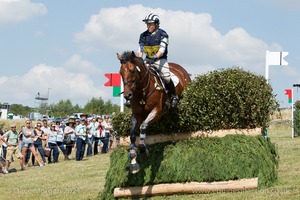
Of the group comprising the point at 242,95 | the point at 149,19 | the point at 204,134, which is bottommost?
the point at 204,134

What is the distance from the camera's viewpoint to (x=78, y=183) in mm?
14727

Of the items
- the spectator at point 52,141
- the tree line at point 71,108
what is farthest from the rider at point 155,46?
the tree line at point 71,108

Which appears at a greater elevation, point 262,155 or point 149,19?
point 149,19

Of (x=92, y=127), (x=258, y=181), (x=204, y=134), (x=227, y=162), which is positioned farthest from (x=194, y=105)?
(x=92, y=127)

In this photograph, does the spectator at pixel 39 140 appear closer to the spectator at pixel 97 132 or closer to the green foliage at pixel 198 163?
the spectator at pixel 97 132

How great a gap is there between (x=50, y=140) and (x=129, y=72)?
1472 centimetres

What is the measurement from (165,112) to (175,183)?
1.48 metres

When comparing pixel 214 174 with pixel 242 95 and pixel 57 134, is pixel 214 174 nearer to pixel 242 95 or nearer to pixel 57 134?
pixel 242 95

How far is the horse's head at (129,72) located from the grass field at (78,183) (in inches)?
104

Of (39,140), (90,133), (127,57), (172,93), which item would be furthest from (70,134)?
(127,57)

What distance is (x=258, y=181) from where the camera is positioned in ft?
33.0

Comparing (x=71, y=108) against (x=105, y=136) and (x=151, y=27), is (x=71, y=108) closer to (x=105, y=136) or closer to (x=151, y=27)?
(x=105, y=136)

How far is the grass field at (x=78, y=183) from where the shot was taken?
957 cm

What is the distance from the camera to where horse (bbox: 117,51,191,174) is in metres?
8.67
